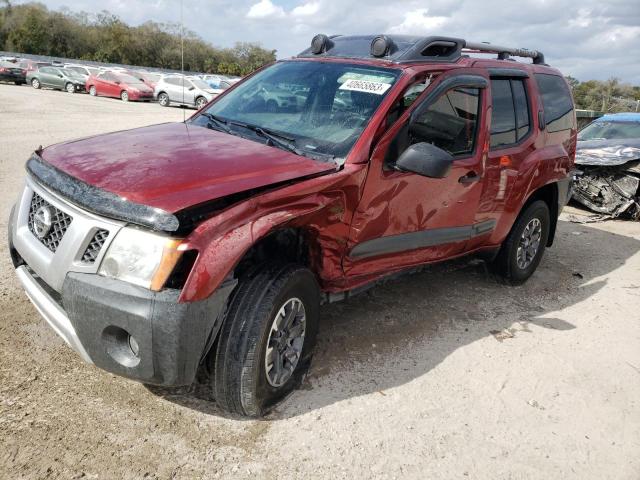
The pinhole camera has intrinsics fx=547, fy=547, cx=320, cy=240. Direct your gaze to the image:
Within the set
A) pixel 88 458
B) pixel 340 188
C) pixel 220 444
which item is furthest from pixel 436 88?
pixel 88 458

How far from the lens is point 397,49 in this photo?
3844 millimetres

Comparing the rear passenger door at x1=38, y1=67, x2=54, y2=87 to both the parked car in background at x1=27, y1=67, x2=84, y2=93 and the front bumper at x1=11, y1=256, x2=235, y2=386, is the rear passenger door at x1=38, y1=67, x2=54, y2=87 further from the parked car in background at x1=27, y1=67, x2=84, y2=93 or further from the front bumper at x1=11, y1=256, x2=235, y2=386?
the front bumper at x1=11, y1=256, x2=235, y2=386

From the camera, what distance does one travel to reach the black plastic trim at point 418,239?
3368 mm

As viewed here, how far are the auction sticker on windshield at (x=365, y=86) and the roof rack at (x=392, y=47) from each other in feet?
1.00

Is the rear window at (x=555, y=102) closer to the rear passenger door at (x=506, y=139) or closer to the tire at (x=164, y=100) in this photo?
the rear passenger door at (x=506, y=139)

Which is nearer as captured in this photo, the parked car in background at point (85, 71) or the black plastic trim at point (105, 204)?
the black plastic trim at point (105, 204)

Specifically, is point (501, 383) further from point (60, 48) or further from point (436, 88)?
point (60, 48)

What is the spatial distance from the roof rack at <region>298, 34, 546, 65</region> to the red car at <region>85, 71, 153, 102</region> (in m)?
24.7

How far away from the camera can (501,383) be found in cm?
356

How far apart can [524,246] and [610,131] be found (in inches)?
239

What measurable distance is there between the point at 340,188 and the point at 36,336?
7.02ft

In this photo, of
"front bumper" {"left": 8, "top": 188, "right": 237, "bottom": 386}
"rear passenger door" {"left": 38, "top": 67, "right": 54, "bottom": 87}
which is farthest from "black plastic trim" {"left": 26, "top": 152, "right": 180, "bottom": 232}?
"rear passenger door" {"left": 38, "top": 67, "right": 54, "bottom": 87}

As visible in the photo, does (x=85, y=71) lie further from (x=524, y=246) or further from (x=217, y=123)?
(x=524, y=246)

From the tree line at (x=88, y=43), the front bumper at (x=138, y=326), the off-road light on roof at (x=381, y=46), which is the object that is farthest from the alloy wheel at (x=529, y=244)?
the tree line at (x=88, y=43)
